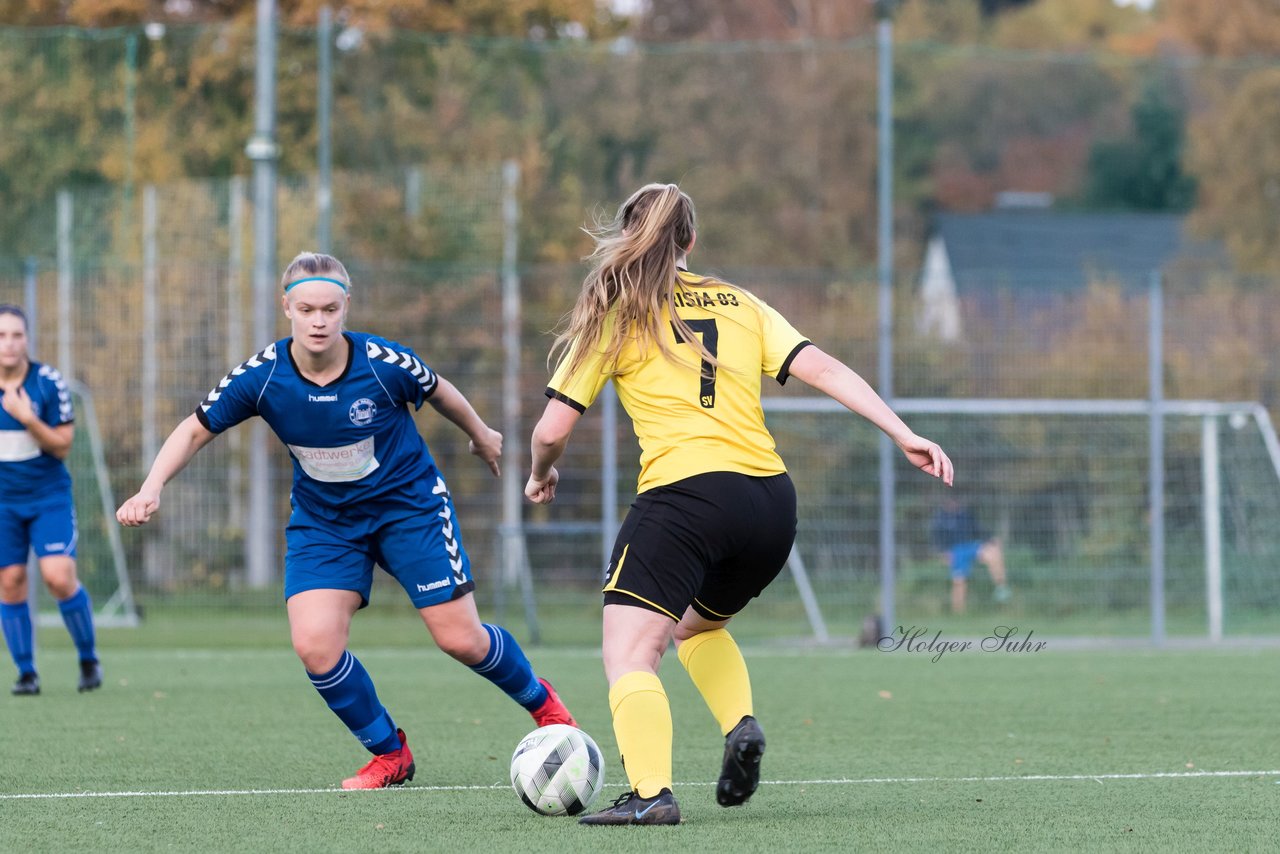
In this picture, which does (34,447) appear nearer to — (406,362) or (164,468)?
(164,468)

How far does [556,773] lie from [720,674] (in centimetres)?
56

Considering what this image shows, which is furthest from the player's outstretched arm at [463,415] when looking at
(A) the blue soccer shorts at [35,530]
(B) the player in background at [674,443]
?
(A) the blue soccer shorts at [35,530]

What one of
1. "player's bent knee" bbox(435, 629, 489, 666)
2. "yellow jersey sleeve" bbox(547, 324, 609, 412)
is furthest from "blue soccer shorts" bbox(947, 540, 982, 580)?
"yellow jersey sleeve" bbox(547, 324, 609, 412)

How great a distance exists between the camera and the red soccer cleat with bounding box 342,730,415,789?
6061 mm

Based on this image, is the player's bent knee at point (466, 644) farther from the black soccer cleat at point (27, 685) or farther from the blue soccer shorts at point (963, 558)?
the blue soccer shorts at point (963, 558)

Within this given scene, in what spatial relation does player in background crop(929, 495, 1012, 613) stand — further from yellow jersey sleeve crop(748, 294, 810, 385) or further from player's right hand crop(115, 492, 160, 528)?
player's right hand crop(115, 492, 160, 528)

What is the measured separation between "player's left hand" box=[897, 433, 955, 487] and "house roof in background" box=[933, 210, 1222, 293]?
2287 centimetres

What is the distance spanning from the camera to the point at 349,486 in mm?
6090

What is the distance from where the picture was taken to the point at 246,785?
6.11m

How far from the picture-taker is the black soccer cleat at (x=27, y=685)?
9.26 meters

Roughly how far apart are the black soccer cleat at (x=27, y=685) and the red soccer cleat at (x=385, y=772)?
369 cm

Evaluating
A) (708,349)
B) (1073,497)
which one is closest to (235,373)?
(708,349)

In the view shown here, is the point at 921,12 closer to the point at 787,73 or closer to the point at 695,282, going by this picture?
the point at 787,73

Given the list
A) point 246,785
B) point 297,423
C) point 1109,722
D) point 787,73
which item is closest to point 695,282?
point 297,423
